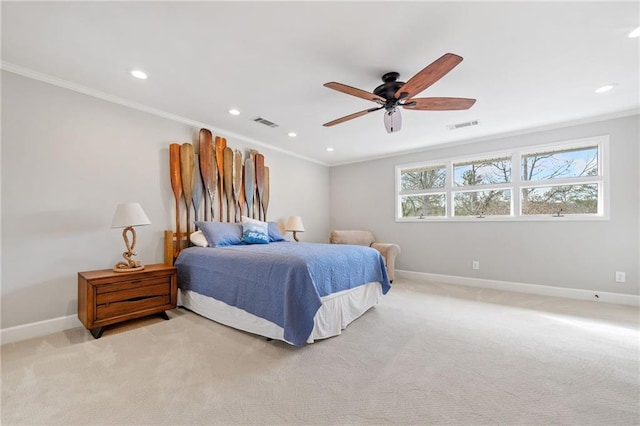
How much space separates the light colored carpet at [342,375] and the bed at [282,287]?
159mm

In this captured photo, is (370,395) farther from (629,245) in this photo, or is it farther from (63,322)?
(629,245)

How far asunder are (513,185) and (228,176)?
4.40m

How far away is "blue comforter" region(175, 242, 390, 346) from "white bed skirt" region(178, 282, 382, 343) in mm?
75

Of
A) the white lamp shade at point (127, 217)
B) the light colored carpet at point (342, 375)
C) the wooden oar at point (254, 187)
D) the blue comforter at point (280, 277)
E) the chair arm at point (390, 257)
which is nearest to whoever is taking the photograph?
the light colored carpet at point (342, 375)

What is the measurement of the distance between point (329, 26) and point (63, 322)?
11.7 ft

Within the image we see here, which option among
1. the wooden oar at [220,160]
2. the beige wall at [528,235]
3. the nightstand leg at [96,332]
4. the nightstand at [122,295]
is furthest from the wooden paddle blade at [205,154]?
the beige wall at [528,235]

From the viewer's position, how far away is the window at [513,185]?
365cm

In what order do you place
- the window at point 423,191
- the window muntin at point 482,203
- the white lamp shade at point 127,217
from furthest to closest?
the window at point 423,191
the window muntin at point 482,203
the white lamp shade at point 127,217

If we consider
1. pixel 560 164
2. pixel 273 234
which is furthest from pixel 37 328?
pixel 560 164

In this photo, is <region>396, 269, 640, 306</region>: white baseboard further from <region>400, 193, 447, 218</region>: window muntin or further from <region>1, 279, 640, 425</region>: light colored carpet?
<region>400, 193, 447, 218</region>: window muntin

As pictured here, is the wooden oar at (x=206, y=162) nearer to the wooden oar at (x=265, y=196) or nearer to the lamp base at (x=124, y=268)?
the wooden oar at (x=265, y=196)

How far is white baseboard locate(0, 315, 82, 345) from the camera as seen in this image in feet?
7.50

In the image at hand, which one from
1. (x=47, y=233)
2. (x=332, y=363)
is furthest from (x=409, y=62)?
(x=47, y=233)

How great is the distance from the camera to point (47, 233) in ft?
8.29
